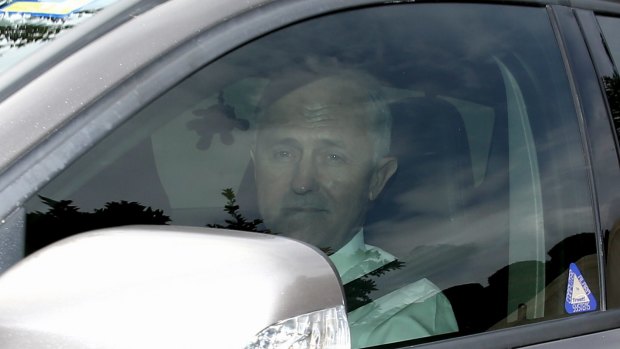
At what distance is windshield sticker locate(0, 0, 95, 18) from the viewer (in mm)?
1812

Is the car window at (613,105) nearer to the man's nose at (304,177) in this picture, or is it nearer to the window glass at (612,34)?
the window glass at (612,34)

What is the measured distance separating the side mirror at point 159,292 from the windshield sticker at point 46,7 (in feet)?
2.18

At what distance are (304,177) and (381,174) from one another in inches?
6.4

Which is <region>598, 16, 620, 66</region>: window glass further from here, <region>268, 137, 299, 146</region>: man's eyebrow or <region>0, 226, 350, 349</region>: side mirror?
<region>0, 226, 350, 349</region>: side mirror

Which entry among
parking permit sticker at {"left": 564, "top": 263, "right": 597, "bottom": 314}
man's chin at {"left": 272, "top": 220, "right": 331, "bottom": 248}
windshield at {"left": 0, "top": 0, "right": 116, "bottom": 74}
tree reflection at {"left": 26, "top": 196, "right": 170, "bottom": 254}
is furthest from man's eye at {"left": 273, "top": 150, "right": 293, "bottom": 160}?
parking permit sticker at {"left": 564, "top": 263, "right": 597, "bottom": 314}

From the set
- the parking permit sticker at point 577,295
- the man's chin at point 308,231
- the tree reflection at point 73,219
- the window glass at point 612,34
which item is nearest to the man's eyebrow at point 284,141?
the man's chin at point 308,231

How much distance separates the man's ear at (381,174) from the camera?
1.84 metres

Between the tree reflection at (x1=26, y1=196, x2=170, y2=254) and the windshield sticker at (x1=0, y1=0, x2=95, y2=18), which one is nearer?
the tree reflection at (x1=26, y1=196, x2=170, y2=254)

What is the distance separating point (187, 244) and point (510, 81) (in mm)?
1001

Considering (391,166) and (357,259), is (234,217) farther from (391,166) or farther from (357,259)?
(391,166)

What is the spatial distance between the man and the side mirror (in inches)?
14.0

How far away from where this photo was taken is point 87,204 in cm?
148

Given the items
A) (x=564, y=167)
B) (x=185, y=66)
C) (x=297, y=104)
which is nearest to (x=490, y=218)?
(x=564, y=167)

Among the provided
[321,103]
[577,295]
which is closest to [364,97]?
[321,103]
